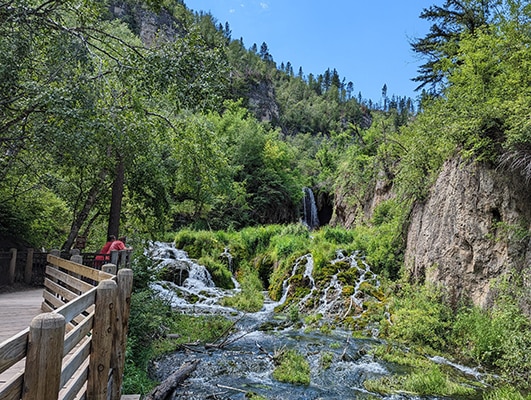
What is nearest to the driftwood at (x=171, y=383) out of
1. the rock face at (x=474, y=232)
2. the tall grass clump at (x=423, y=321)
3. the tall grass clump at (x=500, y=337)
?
the tall grass clump at (x=423, y=321)

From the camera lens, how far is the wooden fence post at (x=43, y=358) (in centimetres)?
207

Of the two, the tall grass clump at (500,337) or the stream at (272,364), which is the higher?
the tall grass clump at (500,337)

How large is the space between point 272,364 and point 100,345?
6352mm

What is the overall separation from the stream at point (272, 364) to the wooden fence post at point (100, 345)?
13.5 feet

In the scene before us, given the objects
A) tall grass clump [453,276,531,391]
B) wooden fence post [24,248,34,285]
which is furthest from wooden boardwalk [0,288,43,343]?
tall grass clump [453,276,531,391]

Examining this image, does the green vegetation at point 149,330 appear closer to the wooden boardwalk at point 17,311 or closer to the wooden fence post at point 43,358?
the wooden boardwalk at point 17,311

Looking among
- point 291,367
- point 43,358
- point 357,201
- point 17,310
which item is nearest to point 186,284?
point 291,367

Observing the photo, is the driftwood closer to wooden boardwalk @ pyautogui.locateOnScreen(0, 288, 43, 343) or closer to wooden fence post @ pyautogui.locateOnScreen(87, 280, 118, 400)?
wooden boardwalk @ pyautogui.locateOnScreen(0, 288, 43, 343)

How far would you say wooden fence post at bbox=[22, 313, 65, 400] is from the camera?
6.79ft

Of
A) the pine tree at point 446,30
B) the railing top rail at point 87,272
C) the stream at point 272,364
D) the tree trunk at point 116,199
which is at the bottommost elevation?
the stream at point 272,364

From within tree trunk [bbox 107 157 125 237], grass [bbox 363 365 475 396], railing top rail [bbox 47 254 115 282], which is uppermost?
tree trunk [bbox 107 157 125 237]

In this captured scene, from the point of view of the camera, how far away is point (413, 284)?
42.9ft

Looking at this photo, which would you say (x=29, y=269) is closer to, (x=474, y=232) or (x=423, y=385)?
(x=423, y=385)

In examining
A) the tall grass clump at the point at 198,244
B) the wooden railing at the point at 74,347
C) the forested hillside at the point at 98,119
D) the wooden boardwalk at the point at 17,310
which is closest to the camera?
the wooden railing at the point at 74,347
